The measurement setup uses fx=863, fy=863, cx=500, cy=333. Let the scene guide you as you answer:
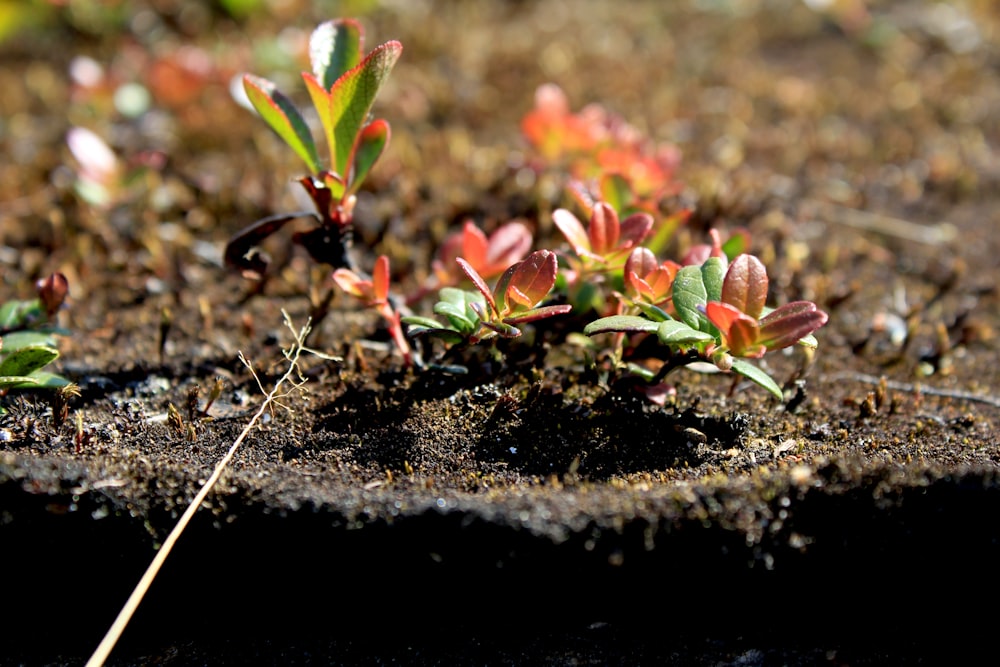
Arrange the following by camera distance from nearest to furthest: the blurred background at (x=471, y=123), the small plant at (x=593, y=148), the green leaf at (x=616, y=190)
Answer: the green leaf at (x=616, y=190), the small plant at (x=593, y=148), the blurred background at (x=471, y=123)

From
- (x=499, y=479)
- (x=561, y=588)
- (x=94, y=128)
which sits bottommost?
(x=561, y=588)

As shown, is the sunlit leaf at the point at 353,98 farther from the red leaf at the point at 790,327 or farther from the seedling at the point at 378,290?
the red leaf at the point at 790,327

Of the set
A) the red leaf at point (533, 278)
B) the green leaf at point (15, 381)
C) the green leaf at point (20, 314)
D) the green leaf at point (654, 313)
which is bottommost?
the green leaf at point (15, 381)

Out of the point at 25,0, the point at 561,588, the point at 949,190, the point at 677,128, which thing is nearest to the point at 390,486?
the point at 561,588

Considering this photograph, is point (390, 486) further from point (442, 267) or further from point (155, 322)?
point (155, 322)

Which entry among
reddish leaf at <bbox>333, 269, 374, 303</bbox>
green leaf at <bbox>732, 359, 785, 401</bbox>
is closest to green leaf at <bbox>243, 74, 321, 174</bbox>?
reddish leaf at <bbox>333, 269, 374, 303</bbox>

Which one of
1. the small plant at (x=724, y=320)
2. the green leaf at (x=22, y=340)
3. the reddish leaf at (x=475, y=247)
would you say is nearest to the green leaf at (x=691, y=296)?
the small plant at (x=724, y=320)

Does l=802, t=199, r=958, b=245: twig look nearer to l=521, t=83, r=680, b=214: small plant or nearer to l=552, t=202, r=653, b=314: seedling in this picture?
l=521, t=83, r=680, b=214: small plant
